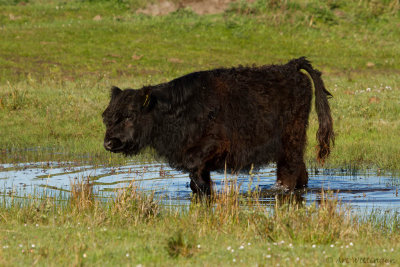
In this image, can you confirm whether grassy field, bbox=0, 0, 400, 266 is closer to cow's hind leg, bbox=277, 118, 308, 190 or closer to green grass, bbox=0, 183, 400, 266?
green grass, bbox=0, 183, 400, 266

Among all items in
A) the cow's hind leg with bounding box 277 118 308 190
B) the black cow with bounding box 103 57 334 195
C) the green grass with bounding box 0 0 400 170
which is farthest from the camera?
the green grass with bounding box 0 0 400 170

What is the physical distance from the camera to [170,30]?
31.0 meters

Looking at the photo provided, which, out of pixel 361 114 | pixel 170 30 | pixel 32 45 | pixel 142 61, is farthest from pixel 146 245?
pixel 170 30

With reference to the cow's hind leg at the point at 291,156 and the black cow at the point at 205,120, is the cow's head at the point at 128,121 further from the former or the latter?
the cow's hind leg at the point at 291,156

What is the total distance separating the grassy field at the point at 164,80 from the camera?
6062 millimetres

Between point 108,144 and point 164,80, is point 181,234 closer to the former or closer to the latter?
point 108,144

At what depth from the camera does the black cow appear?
30.3 feet

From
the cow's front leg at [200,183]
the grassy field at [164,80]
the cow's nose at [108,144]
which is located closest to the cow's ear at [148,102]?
the cow's nose at [108,144]

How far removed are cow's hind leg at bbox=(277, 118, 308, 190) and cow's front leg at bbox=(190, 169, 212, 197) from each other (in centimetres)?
129

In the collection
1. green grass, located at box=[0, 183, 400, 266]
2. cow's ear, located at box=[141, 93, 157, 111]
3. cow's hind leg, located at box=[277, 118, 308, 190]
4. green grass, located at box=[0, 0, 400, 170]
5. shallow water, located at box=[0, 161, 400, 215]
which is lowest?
green grass, located at box=[0, 183, 400, 266]

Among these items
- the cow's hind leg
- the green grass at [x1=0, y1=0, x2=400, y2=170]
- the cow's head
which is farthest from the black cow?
the green grass at [x1=0, y1=0, x2=400, y2=170]

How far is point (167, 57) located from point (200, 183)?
17.5m

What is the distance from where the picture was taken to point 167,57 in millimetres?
26281

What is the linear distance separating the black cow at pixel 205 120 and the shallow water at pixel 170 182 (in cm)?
42
